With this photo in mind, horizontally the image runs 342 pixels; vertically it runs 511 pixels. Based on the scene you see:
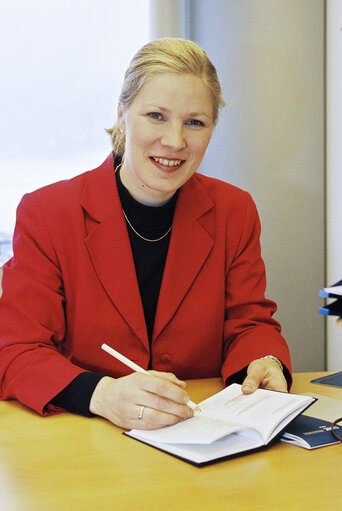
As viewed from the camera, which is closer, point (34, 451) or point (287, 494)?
point (287, 494)

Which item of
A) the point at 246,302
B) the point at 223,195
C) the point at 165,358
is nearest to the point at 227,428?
the point at 165,358

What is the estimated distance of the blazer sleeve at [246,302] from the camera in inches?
68.2

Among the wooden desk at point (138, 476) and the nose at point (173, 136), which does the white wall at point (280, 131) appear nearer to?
the nose at point (173, 136)

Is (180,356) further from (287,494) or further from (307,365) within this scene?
(307,365)

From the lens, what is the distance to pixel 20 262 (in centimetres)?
166

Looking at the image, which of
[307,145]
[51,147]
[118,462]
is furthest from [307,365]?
[118,462]

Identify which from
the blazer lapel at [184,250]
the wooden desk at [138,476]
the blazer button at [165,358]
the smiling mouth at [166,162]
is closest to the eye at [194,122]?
the smiling mouth at [166,162]

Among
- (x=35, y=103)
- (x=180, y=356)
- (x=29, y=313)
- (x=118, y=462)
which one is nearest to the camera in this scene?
(x=118, y=462)

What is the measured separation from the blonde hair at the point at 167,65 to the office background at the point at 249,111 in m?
1.31

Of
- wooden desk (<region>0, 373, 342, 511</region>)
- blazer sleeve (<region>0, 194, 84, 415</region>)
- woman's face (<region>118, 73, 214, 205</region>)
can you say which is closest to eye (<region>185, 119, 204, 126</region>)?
woman's face (<region>118, 73, 214, 205</region>)

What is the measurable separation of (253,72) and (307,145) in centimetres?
44

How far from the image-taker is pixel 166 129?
169 cm

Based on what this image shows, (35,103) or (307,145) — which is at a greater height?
(35,103)

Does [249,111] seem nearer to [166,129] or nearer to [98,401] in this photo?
[166,129]
